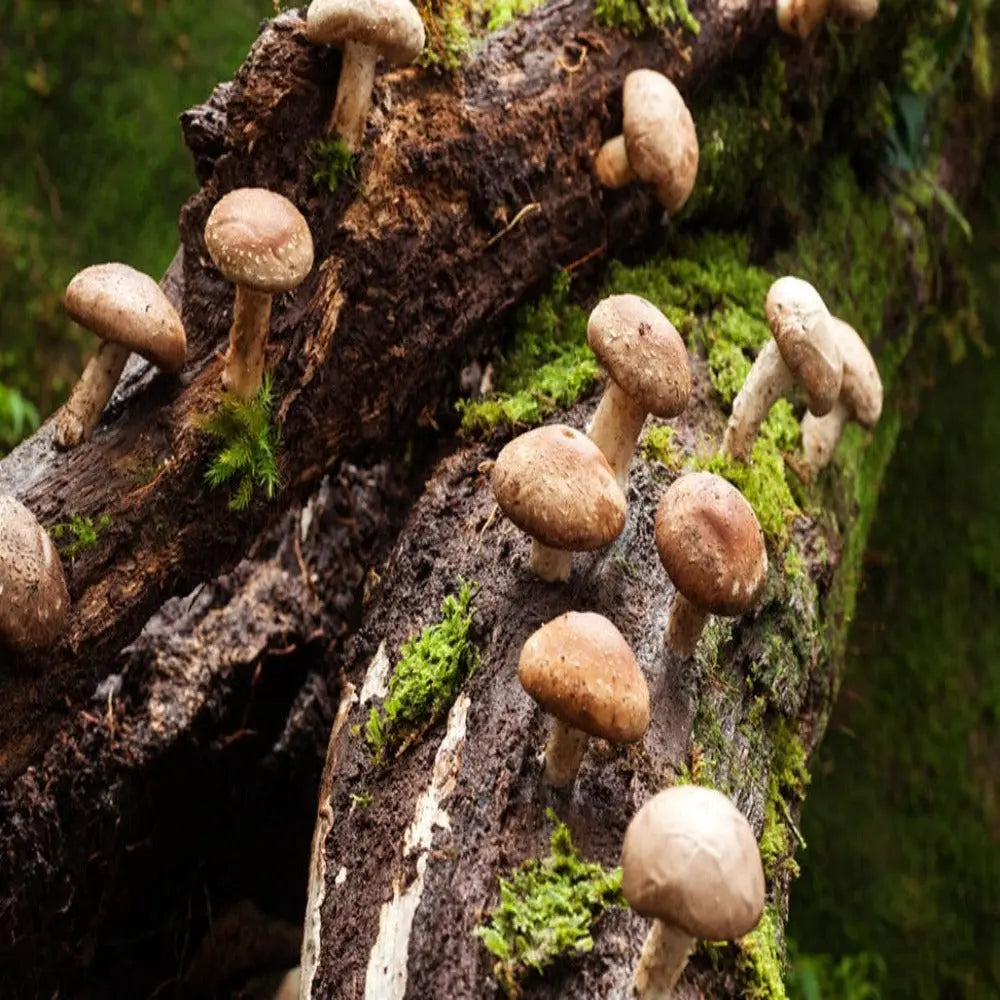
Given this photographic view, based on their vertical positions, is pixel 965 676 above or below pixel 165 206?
below

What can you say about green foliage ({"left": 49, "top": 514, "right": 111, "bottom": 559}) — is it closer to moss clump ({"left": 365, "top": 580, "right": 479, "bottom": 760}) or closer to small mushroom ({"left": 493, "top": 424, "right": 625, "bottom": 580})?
moss clump ({"left": 365, "top": 580, "right": 479, "bottom": 760})

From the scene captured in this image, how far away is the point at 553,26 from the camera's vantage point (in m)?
3.97

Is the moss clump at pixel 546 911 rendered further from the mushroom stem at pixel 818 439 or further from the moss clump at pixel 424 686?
the mushroom stem at pixel 818 439

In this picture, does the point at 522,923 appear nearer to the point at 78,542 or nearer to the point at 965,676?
the point at 78,542

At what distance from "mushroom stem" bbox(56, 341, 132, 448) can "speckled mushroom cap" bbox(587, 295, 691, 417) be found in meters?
1.43

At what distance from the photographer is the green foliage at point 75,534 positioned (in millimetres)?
3031

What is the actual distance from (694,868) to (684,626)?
3.52ft

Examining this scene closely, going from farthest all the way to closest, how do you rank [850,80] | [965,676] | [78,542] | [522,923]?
[965,676]
[850,80]
[78,542]
[522,923]

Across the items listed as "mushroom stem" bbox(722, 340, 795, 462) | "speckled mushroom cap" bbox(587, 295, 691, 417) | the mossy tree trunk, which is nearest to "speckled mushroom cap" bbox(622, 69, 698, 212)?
the mossy tree trunk

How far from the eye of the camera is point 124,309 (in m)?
2.92

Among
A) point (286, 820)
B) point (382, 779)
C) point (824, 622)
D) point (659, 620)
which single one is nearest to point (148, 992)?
point (286, 820)

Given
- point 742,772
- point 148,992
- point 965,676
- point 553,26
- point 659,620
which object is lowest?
point 965,676

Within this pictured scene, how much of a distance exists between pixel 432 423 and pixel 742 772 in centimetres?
174

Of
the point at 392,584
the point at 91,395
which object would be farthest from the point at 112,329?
the point at 392,584
